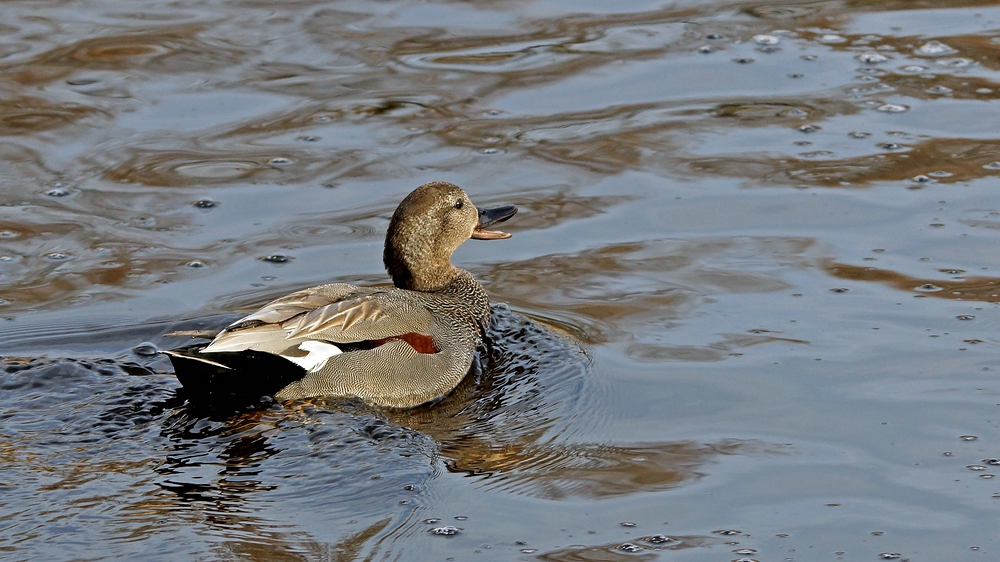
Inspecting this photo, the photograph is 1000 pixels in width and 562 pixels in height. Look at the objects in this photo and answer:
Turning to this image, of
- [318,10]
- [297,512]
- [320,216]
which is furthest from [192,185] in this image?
[297,512]

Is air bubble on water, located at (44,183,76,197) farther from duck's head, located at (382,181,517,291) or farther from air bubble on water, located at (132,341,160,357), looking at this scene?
duck's head, located at (382,181,517,291)

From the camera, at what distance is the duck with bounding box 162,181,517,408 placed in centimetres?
620

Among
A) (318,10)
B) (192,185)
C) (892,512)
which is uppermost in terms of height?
(318,10)

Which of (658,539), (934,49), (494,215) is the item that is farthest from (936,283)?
(934,49)

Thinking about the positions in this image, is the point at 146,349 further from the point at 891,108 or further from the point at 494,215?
the point at 891,108

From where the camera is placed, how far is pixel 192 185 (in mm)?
8719

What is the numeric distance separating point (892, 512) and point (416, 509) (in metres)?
1.84

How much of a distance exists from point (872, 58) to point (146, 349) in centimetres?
611

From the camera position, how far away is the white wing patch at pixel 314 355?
20.9 ft

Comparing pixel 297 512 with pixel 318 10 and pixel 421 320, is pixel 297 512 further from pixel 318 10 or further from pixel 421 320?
pixel 318 10

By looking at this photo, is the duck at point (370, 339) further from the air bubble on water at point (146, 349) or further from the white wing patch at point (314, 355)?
the air bubble on water at point (146, 349)

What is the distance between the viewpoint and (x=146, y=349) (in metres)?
6.74

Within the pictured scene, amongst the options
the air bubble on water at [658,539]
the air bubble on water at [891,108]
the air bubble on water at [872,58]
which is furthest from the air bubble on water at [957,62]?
the air bubble on water at [658,539]

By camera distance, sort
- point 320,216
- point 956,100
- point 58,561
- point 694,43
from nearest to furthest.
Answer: point 58,561 → point 320,216 → point 956,100 → point 694,43
